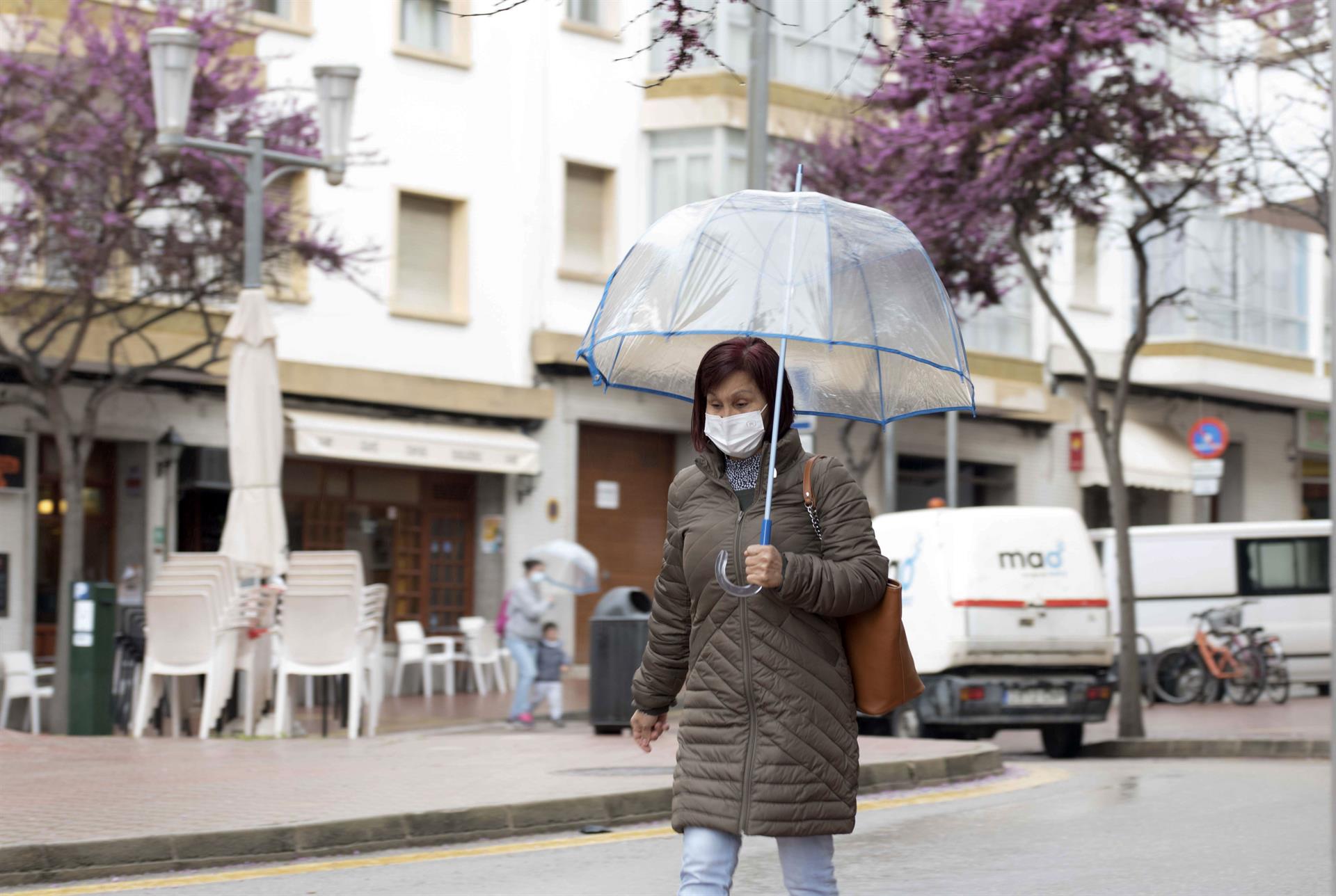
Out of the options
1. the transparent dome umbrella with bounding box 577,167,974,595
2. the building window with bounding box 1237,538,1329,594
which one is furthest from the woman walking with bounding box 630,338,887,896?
the building window with bounding box 1237,538,1329,594

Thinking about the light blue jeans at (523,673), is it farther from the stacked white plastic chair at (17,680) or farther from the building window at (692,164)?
the building window at (692,164)

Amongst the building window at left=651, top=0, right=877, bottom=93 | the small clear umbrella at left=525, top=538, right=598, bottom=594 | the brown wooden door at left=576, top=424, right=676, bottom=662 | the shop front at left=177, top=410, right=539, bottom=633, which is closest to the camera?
the small clear umbrella at left=525, top=538, right=598, bottom=594

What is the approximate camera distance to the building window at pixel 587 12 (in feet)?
93.9

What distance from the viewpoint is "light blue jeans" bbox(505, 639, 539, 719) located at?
1958 cm

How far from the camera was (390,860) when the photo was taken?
30.3 feet

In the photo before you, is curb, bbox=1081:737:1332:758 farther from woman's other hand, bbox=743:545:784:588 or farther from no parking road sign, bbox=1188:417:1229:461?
woman's other hand, bbox=743:545:784:588

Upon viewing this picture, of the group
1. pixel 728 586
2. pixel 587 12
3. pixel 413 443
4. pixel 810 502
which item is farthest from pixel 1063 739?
pixel 587 12

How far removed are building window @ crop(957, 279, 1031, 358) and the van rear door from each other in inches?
645

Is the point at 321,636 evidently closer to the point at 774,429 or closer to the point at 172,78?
the point at 172,78

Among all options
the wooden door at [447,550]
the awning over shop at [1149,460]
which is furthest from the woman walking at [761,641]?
the awning over shop at [1149,460]

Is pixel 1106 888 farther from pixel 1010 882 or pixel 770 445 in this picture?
pixel 770 445

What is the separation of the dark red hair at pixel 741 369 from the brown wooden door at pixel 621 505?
23370 mm

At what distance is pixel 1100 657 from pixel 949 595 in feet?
4.91

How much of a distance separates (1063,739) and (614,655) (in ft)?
12.3
